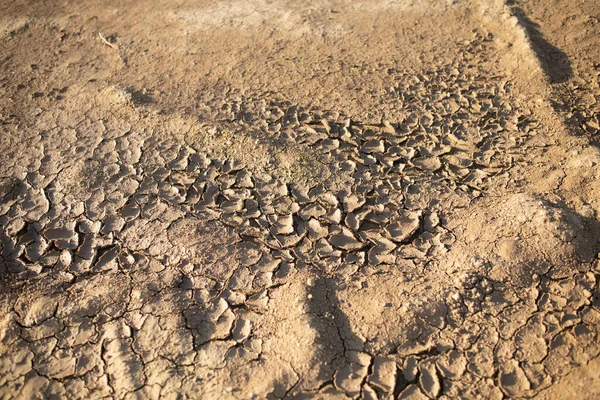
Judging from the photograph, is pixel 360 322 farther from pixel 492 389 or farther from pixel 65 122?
pixel 65 122

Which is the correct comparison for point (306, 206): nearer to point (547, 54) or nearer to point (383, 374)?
point (383, 374)

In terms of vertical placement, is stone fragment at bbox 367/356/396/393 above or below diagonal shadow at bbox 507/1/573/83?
below

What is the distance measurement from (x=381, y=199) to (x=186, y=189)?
0.98 m

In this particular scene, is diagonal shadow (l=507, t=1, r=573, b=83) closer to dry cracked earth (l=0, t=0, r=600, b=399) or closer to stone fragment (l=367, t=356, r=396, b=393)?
dry cracked earth (l=0, t=0, r=600, b=399)

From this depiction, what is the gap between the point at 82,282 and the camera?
1.98m

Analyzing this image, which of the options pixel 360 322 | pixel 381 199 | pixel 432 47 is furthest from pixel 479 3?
pixel 360 322

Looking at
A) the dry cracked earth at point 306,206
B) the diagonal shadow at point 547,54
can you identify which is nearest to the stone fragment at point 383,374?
the dry cracked earth at point 306,206

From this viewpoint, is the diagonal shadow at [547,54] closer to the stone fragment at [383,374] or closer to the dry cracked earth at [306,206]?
the dry cracked earth at [306,206]

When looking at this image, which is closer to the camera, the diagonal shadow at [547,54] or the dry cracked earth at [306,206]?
the dry cracked earth at [306,206]

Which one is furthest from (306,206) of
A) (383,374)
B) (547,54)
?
(547,54)

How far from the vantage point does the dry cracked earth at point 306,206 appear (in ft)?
5.64

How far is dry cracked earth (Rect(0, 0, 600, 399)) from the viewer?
172cm

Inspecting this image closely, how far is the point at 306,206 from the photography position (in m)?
2.19

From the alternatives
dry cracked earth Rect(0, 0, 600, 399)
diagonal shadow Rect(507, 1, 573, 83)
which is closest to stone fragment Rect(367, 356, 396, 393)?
dry cracked earth Rect(0, 0, 600, 399)
